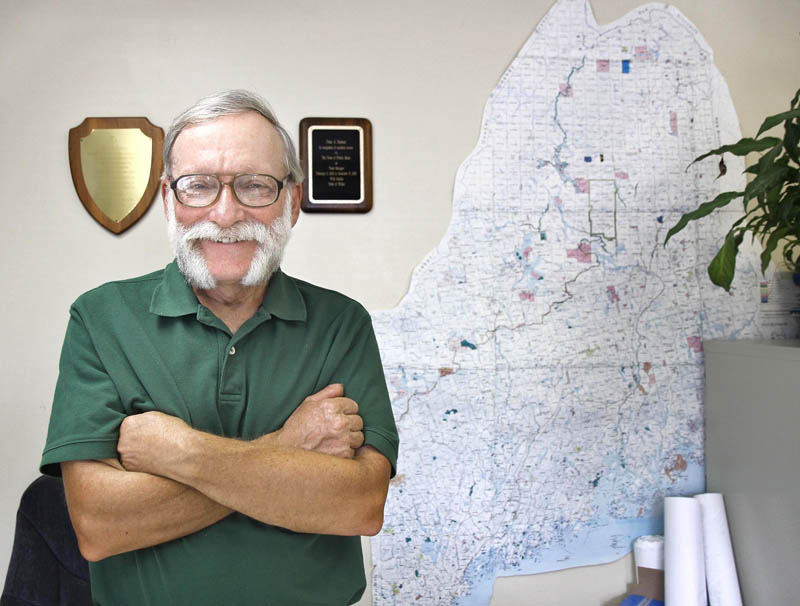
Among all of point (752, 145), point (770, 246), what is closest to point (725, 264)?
point (770, 246)

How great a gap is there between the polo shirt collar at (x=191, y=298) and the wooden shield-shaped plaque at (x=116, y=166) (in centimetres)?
109

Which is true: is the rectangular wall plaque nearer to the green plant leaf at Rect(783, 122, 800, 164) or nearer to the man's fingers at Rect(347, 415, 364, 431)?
the man's fingers at Rect(347, 415, 364, 431)

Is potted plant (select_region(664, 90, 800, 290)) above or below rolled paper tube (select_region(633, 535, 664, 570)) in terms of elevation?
above

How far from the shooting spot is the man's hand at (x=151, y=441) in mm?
1070

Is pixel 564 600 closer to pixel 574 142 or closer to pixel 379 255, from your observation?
pixel 379 255

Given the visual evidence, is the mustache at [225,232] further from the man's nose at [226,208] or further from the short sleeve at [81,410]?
the short sleeve at [81,410]

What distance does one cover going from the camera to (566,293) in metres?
2.43

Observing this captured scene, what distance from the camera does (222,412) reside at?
3.93ft

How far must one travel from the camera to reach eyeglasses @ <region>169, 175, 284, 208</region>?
1201mm

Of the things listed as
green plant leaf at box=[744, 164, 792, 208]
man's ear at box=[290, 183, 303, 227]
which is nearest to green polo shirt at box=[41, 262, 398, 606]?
man's ear at box=[290, 183, 303, 227]

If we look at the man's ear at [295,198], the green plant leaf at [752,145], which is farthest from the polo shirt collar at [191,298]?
the green plant leaf at [752,145]

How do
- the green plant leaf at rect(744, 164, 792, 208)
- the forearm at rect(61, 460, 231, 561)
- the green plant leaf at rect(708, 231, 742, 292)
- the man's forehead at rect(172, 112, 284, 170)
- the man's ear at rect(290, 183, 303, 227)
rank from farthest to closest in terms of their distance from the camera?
the green plant leaf at rect(708, 231, 742, 292) < the green plant leaf at rect(744, 164, 792, 208) < the man's ear at rect(290, 183, 303, 227) < the man's forehead at rect(172, 112, 284, 170) < the forearm at rect(61, 460, 231, 561)

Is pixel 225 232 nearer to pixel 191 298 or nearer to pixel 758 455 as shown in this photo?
pixel 191 298

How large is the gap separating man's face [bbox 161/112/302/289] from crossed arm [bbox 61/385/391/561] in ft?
0.97
